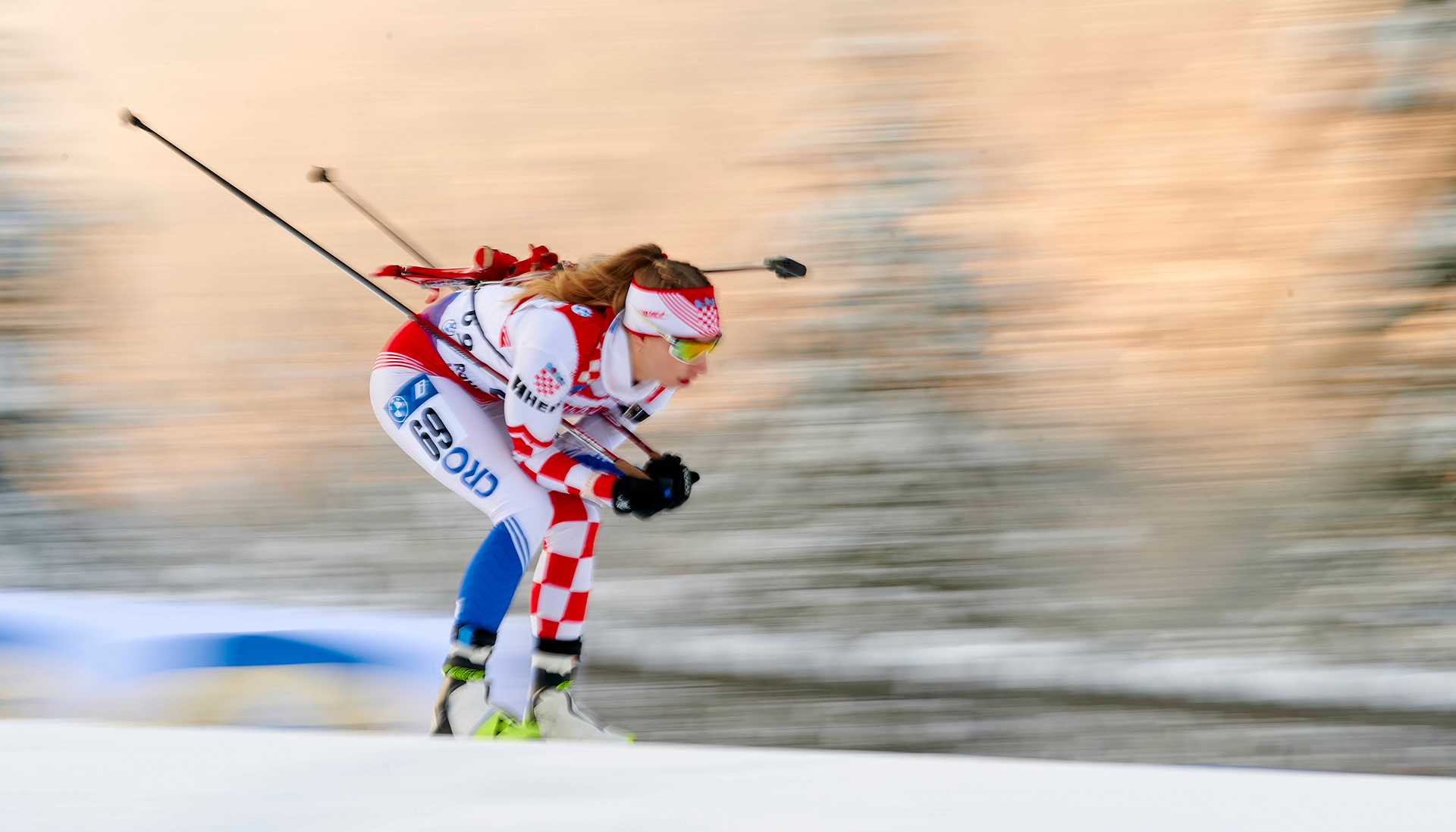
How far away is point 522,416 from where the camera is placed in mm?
2238

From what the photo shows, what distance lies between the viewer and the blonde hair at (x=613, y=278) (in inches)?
89.6

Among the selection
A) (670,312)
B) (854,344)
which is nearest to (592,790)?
(670,312)

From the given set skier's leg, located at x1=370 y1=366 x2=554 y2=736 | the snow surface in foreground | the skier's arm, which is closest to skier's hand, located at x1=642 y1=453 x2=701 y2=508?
the skier's arm

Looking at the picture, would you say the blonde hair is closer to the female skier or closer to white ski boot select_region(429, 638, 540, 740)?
the female skier

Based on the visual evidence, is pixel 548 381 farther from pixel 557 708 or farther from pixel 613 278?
pixel 557 708

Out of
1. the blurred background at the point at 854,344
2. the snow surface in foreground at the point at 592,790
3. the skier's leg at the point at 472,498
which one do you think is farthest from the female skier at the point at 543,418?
the snow surface in foreground at the point at 592,790

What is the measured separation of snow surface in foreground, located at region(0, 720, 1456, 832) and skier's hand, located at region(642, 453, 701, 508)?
742mm

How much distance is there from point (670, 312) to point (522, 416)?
34 cm

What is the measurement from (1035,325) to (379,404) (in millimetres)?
3362

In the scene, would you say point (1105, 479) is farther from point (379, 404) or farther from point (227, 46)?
point (227, 46)

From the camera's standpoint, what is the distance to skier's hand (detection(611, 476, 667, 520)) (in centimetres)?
221

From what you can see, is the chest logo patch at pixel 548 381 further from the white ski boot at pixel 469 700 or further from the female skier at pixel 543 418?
the white ski boot at pixel 469 700

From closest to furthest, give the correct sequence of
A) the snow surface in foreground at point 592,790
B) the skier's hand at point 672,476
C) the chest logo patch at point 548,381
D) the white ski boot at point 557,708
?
the snow surface in foreground at point 592,790
the chest logo patch at point 548,381
the skier's hand at point 672,476
the white ski boot at point 557,708

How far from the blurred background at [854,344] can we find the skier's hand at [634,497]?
99 centimetres
